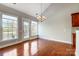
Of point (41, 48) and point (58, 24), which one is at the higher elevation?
point (58, 24)

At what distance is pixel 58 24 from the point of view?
450 cm

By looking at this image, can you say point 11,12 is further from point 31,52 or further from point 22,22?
point 31,52

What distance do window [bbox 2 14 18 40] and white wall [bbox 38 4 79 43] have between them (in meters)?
1.30

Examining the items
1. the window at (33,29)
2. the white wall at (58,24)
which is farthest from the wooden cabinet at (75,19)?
the window at (33,29)

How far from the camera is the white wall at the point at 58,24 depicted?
4438mm

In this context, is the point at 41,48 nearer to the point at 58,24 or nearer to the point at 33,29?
the point at 33,29

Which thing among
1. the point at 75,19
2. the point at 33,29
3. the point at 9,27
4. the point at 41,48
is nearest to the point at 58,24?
the point at 33,29

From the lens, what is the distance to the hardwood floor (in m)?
4.28

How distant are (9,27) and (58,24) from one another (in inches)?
83.6

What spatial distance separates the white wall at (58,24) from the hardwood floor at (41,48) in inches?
8.9

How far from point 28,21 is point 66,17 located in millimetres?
1648

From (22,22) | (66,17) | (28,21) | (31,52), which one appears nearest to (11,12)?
(22,22)

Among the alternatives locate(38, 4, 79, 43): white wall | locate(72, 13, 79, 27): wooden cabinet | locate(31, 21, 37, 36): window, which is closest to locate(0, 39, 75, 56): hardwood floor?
locate(38, 4, 79, 43): white wall

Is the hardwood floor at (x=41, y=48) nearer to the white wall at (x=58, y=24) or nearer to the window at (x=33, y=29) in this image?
the white wall at (x=58, y=24)
